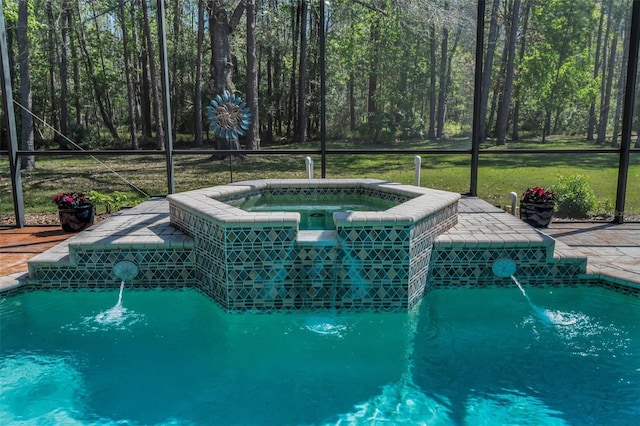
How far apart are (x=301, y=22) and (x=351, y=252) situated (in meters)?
6.69

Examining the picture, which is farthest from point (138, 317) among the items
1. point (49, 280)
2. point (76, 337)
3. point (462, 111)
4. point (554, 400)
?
point (462, 111)

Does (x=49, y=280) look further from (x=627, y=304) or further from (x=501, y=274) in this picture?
(x=627, y=304)

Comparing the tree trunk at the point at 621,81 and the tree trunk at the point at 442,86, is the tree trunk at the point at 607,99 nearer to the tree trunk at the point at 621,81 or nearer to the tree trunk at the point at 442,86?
the tree trunk at the point at 621,81

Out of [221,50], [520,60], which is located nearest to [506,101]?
[520,60]

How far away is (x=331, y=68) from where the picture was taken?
384 inches

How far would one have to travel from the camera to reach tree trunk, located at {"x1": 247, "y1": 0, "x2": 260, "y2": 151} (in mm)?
8828

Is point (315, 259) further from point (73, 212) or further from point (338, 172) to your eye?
point (338, 172)

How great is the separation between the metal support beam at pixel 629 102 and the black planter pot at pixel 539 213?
0.95m

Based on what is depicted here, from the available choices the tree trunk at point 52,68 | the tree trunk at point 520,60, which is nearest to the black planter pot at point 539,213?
the tree trunk at point 520,60

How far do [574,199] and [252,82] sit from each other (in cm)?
568

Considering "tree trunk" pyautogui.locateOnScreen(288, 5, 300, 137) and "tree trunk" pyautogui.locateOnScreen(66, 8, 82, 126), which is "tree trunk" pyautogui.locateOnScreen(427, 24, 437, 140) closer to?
"tree trunk" pyautogui.locateOnScreen(288, 5, 300, 137)

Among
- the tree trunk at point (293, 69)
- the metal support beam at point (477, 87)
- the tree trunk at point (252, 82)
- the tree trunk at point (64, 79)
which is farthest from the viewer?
the tree trunk at point (64, 79)

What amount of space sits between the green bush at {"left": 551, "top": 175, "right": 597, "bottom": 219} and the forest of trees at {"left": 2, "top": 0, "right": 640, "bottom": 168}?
64.7 inches

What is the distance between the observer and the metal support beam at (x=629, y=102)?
5.89 m
